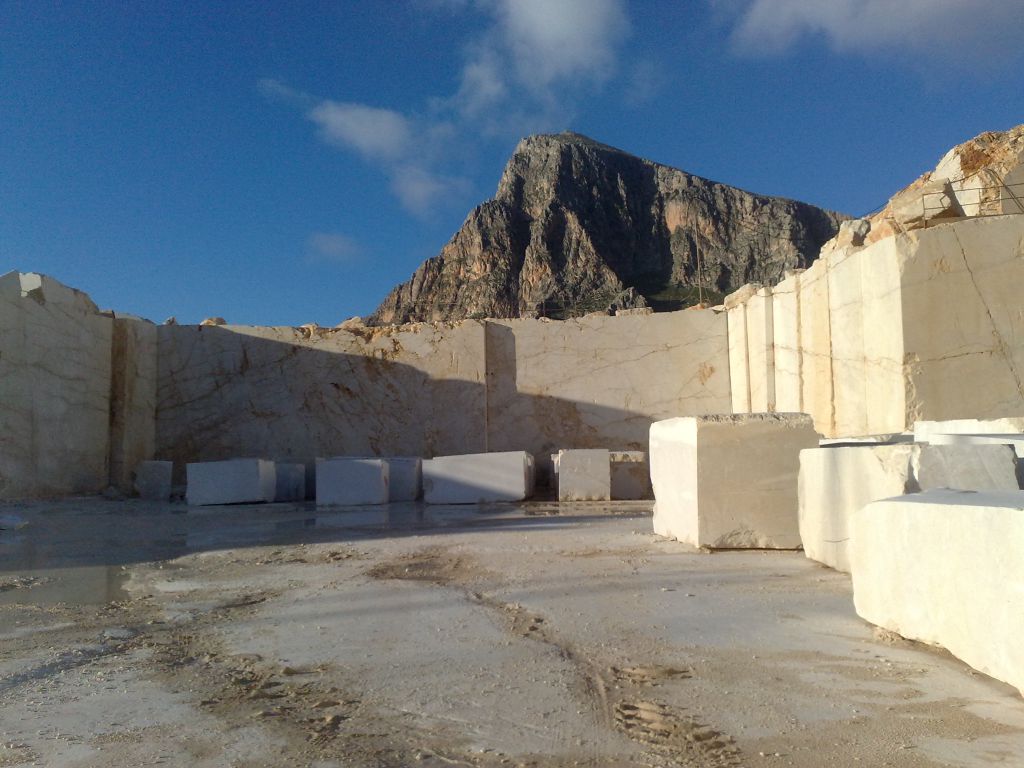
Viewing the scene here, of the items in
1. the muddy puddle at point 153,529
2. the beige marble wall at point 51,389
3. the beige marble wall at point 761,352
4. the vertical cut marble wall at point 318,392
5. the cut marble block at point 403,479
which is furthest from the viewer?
the vertical cut marble wall at point 318,392

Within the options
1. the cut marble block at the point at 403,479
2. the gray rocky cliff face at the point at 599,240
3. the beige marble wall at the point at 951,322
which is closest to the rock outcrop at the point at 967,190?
the beige marble wall at the point at 951,322

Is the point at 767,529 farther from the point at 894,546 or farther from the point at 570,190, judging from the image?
the point at 570,190

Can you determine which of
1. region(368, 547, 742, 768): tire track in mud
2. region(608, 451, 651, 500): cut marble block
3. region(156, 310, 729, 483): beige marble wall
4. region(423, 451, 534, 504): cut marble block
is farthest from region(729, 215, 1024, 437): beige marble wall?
region(368, 547, 742, 768): tire track in mud

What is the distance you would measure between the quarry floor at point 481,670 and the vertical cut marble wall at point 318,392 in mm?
7090

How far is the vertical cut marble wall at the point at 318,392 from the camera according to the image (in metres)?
11.7

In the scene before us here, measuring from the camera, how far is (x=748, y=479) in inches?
182

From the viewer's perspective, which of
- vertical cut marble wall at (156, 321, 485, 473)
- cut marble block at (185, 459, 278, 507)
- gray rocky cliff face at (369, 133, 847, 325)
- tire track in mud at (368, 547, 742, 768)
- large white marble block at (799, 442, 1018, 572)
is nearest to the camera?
tire track in mud at (368, 547, 742, 768)

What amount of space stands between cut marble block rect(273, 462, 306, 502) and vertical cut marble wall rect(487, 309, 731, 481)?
110 inches

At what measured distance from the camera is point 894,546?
8.68 ft

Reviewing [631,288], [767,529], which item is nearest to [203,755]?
[767,529]

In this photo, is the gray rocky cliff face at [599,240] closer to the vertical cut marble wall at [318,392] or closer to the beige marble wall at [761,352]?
the vertical cut marble wall at [318,392]

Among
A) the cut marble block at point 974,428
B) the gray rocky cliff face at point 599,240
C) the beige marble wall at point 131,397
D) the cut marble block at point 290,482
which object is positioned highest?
the gray rocky cliff face at point 599,240

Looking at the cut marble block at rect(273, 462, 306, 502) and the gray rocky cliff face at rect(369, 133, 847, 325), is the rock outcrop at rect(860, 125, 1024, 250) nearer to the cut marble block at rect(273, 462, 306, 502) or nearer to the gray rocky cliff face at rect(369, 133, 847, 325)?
the cut marble block at rect(273, 462, 306, 502)

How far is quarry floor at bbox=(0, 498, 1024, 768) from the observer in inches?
71.4
